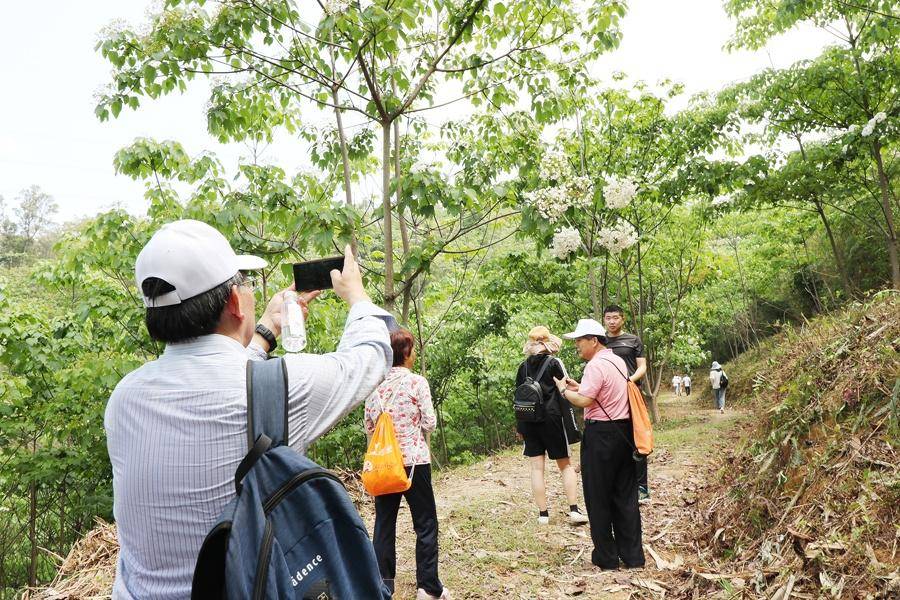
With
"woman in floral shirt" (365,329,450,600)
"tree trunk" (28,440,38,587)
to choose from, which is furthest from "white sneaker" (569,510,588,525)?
"tree trunk" (28,440,38,587)

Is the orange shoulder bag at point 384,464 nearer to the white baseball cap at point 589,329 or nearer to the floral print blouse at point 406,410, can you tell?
the floral print blouse at point 406,410

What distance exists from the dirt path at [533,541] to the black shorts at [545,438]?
89 centimetres

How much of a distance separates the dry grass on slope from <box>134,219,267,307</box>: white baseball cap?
367 cm

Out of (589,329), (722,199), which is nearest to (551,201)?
(589,329)

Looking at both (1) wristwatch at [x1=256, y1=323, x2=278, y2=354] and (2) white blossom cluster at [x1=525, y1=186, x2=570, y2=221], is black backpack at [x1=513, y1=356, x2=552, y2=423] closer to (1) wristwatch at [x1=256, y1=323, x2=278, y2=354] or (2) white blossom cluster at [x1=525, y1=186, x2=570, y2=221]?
(2) white blossom cluster at [x1=525, y1=186, x2=570, y2=221]

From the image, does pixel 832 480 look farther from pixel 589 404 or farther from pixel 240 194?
pixel 240 194

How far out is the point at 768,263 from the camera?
27078mm

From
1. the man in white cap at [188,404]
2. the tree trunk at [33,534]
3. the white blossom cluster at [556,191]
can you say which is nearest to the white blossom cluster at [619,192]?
the white blossom cluster at [556,191]

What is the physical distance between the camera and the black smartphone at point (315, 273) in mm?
2018

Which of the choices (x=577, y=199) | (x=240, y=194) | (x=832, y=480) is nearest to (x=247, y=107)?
(x=240, y=194)

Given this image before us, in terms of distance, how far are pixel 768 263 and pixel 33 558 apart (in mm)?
27743

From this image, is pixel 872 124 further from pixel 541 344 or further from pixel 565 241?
pixel 541 344

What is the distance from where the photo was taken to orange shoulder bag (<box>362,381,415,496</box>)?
4.30 metres

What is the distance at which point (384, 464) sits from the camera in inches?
170
